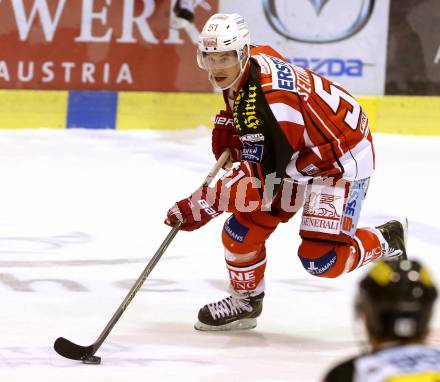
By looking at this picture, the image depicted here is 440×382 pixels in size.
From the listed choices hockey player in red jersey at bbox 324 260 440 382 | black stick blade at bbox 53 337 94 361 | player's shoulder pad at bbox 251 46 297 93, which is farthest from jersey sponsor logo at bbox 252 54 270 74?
hockey player in red jersey at bbox 324 260 440 382

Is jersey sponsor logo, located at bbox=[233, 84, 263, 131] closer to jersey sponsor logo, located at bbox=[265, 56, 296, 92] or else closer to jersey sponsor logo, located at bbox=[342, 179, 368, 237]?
jersey sponsor logo, located at bbox=[265, 56, 296, 92]

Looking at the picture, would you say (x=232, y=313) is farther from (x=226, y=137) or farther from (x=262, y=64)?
(x=262, y=64)

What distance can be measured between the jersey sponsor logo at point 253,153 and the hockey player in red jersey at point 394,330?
1.89m

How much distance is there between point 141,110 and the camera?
8320mm

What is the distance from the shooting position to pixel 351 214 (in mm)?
3781

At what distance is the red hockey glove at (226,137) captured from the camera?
389cm

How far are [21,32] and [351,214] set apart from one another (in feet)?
15.6

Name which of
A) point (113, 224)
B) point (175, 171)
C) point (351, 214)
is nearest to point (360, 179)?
point (351, 214)

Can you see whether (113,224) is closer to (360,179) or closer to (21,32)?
(360,179)

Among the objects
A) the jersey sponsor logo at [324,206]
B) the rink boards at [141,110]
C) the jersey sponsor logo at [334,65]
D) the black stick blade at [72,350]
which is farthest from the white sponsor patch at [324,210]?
the jersey sponsor logo at [334,65]

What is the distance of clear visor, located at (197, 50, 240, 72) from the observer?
3.60 metres

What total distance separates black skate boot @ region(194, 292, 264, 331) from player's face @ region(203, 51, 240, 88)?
712 millimetres

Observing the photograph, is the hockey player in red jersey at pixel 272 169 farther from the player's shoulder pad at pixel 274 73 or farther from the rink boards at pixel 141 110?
the rink boards at pixel 141 110

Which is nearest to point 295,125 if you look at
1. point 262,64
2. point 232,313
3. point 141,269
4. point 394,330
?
point 262,64
